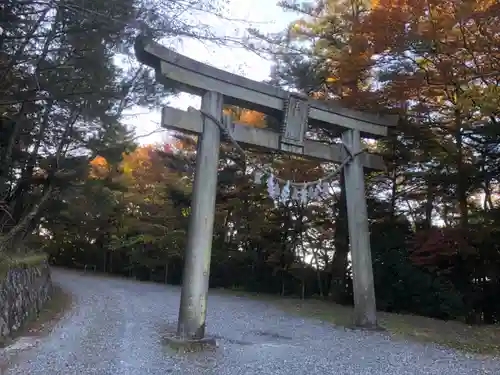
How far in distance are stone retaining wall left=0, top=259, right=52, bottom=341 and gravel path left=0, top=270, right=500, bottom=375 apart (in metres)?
0.60

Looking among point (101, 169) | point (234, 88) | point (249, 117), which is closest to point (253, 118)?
point (249, 117)

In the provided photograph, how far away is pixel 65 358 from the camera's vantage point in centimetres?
492

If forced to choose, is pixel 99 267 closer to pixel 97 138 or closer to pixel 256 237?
pixel 256 237

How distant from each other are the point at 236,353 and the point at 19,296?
408cm

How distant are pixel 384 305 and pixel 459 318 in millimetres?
1775

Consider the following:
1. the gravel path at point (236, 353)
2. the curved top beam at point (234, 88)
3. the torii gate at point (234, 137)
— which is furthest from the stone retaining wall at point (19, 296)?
the curved top beam at point (234, 88)

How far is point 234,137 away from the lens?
21.5 ft

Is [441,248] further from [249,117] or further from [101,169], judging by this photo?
[101,169]

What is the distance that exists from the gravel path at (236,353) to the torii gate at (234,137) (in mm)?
651

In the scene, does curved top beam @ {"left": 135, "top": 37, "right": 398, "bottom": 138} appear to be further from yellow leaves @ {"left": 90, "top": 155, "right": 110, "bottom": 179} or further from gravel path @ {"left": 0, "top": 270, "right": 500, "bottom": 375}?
yellow leaves @ {"left": 90, "top": 155, "right": 110, "bottom": 179}

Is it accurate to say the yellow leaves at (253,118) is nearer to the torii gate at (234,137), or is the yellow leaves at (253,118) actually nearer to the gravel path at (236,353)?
the torii gate at (234,137)

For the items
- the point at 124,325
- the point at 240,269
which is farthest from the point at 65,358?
the point at 240,269

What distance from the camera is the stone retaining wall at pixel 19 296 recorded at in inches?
247

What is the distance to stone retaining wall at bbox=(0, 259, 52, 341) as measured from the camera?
628cm
